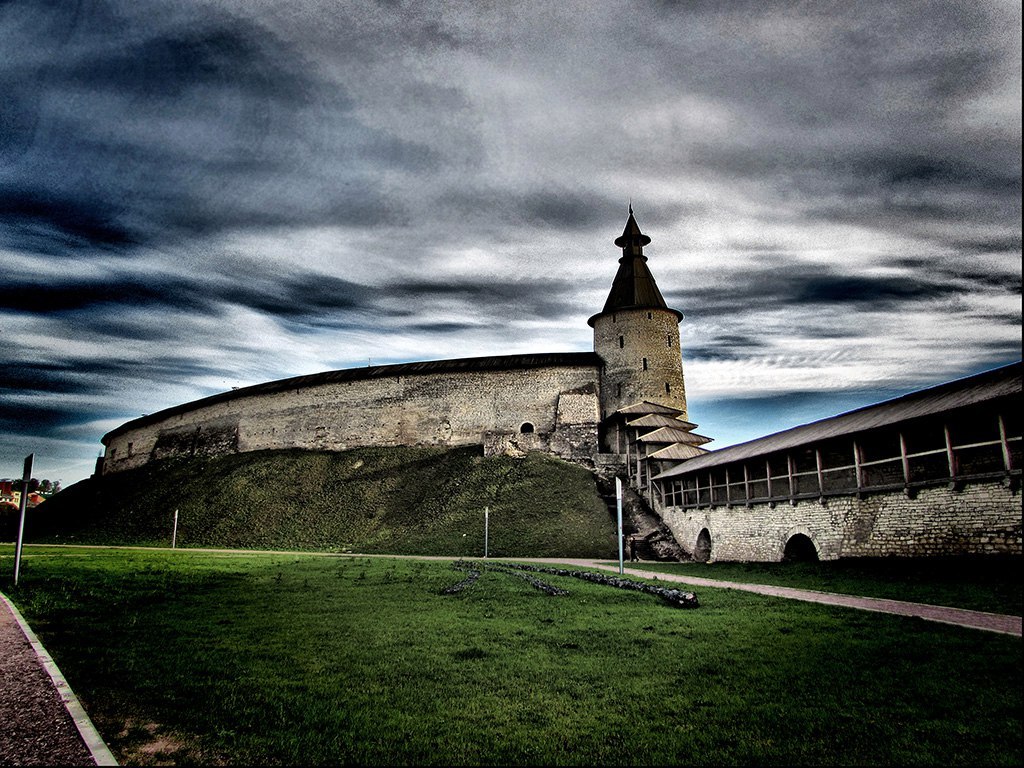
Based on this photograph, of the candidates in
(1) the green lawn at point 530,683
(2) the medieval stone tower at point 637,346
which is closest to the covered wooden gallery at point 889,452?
(1) the green lawn at point 530,683

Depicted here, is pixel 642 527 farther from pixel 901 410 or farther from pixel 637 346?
pixel 637 346

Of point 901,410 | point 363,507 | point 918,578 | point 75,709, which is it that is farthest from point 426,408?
point 75,709

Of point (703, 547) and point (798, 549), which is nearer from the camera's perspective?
point (798, 549)

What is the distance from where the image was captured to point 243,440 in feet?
159

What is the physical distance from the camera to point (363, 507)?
33688 millimetres

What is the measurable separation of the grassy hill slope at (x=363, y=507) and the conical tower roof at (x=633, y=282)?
505 inches

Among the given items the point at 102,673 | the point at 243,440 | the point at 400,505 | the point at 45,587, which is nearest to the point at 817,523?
the point at 102,673

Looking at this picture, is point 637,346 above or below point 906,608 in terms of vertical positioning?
above

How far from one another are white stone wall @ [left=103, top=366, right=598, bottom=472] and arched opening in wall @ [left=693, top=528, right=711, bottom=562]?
15.2 meters

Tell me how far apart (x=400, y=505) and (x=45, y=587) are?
21843mm

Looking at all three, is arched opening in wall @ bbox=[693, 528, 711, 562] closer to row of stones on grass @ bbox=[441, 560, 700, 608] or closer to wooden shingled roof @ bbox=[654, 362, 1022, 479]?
wooden shingled roof @ bbox=[654, 362, 1022, 479]

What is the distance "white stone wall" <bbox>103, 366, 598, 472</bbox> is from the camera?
4147 centimetres

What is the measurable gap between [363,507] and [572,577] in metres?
20.5

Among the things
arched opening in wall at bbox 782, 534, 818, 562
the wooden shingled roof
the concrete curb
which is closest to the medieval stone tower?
the wooden shingled roof
